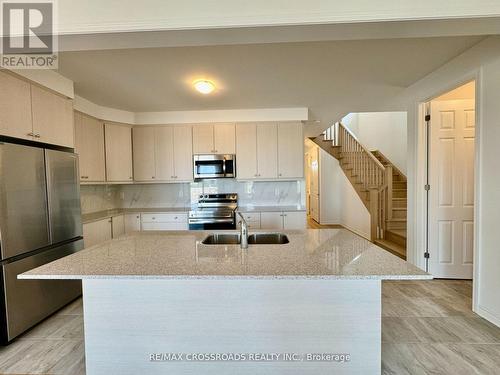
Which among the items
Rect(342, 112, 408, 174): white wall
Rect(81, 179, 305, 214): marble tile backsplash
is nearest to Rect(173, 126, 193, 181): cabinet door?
Rect(81, 179, 305, 214): marble tile backsplash

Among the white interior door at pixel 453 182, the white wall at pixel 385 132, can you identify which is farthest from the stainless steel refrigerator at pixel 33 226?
the white wall at pixel 385 132

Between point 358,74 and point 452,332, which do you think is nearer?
point 452,332

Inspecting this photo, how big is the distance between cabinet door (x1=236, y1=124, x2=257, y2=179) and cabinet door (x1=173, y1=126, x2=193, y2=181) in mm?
805

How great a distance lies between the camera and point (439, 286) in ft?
9.98

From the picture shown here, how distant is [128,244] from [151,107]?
2777mm

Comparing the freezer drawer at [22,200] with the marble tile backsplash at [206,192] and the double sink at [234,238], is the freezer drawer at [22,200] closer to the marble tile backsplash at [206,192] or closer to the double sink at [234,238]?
the double sink at [234,238]

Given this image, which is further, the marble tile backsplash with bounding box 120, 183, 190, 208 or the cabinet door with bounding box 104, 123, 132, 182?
the marble tile backsplash with bounding box 120, 183, 190, 208

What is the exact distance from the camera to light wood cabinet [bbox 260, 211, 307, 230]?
13.5 ft

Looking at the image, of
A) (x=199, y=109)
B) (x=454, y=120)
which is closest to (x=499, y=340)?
(x=454, y=120)

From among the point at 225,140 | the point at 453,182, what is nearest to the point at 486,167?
the point at 453,182

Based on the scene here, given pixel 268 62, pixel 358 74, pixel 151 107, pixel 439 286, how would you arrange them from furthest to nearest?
pixel 151 107 < pixel 439 286 < pixel 358 74 < pixel 268 62

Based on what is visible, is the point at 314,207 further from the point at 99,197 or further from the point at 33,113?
the point at 33,113

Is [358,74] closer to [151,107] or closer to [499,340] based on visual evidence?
[499,340]

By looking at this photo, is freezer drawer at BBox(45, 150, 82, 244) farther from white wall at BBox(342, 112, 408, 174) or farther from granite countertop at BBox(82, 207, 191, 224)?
white wall at BBox(342, 112, 408, 174)
